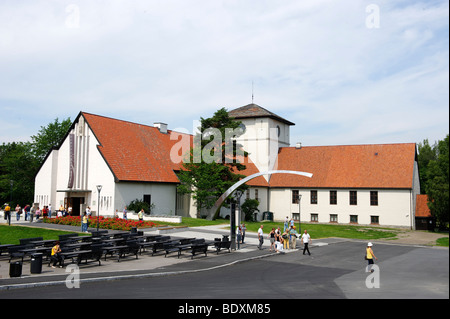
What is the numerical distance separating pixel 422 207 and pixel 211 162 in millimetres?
26881

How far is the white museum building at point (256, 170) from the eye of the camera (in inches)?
1692

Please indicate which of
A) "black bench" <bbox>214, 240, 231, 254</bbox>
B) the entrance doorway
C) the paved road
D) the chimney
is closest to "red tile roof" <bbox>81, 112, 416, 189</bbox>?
the chimney

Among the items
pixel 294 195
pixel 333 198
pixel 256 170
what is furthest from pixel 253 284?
pixel 256 170

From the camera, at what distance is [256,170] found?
2266 inches

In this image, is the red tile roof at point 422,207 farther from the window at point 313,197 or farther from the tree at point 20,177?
the tree at point 20,177

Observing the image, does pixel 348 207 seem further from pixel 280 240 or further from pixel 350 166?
pixel 280 240

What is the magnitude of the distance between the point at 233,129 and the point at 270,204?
15342mm

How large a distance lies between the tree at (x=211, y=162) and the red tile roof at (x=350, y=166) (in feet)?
41.1

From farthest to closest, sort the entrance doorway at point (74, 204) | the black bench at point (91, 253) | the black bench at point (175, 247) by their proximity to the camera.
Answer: the entrance doorway at point (74, 204), the black bench at point (175, 247), the black bench at point (91, 253)

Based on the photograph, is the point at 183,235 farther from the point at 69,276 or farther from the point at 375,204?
the point at 375,204


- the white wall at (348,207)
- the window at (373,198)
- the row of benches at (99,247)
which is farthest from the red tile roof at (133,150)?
the window at (373,198)

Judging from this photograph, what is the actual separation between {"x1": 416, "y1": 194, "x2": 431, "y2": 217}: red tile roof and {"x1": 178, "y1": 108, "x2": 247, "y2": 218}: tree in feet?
72.1
